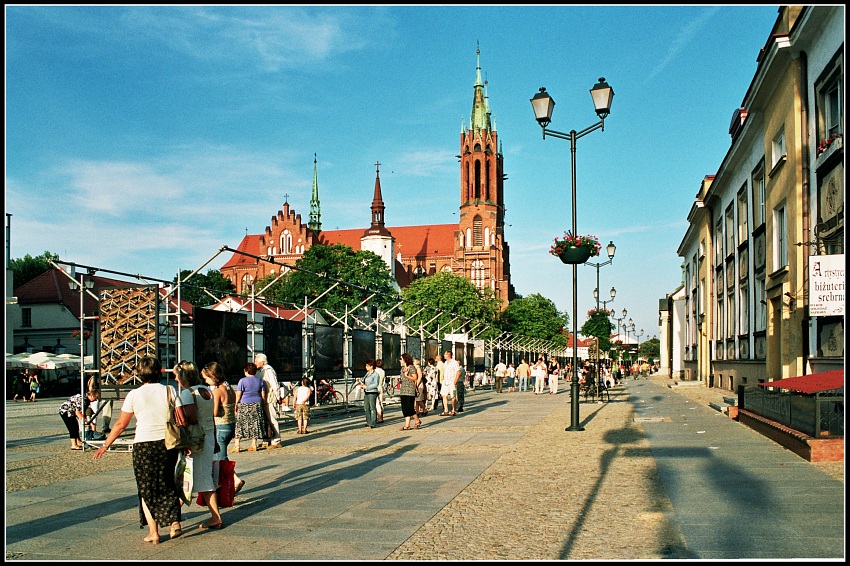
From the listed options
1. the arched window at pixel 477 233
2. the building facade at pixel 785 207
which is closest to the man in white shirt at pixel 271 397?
the building facade at pixel 785 207

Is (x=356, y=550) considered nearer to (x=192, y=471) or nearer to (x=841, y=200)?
(x=192, y=471)

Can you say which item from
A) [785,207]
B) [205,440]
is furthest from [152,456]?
[785,207]

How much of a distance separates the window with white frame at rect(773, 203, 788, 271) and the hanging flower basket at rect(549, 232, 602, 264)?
7218mm

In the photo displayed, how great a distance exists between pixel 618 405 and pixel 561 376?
50367 mm

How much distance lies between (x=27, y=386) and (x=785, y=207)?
129 feet

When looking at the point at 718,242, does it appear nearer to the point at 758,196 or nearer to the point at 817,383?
the point at 758,196

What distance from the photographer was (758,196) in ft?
92.9

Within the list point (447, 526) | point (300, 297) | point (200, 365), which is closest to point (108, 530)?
point (447, 526)

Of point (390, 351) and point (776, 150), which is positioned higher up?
point (776, 150)

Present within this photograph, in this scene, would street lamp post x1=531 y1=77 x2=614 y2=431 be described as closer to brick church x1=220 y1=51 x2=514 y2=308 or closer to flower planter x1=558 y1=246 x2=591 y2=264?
flower planter x1=558 y1=246 x2=591 y2=264

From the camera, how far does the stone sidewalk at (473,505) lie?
22.3 ft

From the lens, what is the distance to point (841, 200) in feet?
53.7

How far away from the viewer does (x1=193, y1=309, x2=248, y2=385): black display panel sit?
52.6ft

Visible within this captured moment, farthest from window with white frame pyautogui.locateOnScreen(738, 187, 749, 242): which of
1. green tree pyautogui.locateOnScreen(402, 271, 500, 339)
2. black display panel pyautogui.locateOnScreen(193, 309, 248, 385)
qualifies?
green tree pyautogui.locateOnScreen(402, 271, 500, 339)
